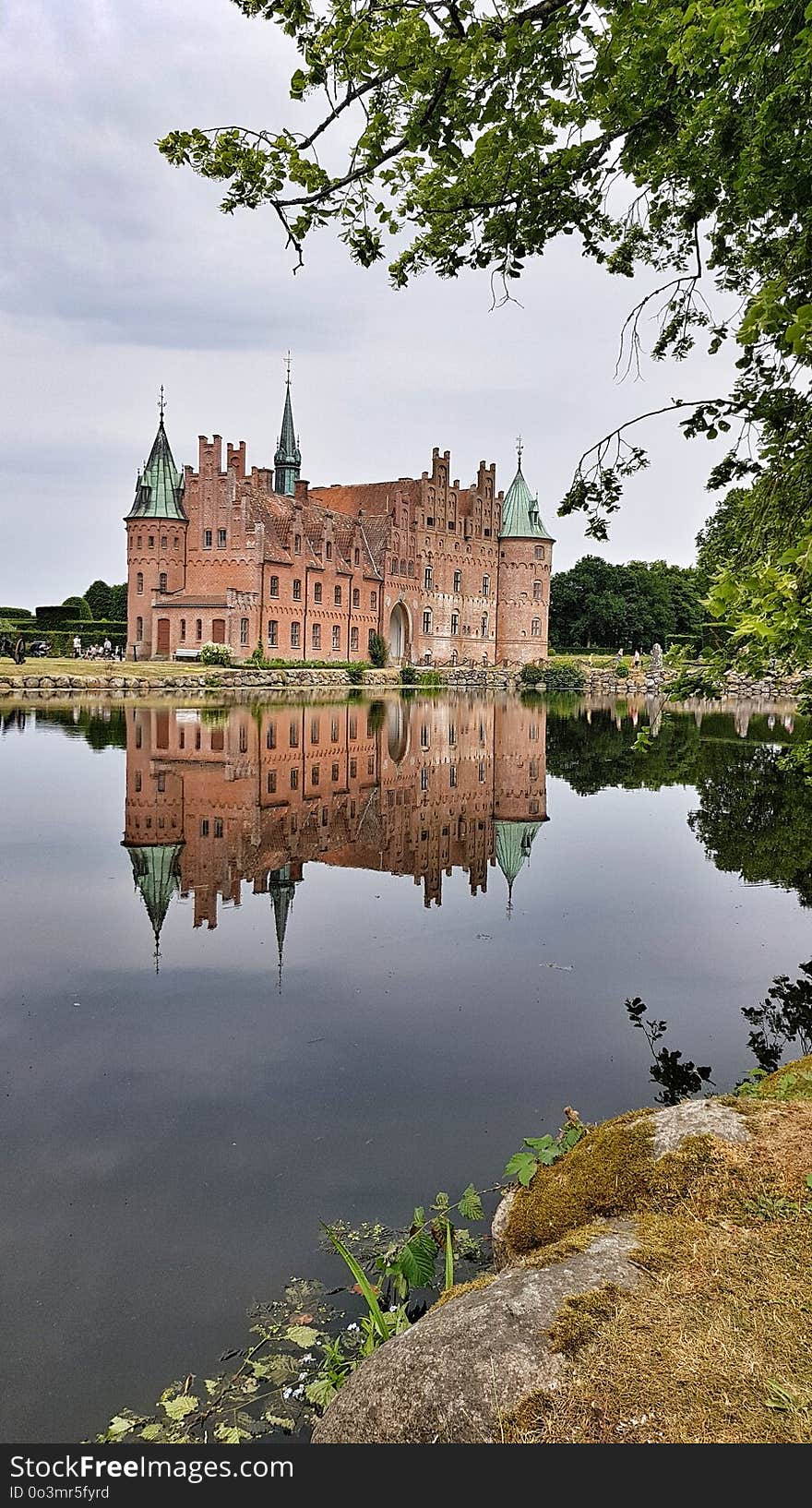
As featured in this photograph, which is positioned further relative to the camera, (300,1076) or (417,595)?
(417,595)

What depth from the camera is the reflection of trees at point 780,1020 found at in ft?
19.3

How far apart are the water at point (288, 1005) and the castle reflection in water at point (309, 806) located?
0.09 meters

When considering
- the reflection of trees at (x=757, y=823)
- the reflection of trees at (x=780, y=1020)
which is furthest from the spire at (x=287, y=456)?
the reflection of trees at (x=780, y=1020)

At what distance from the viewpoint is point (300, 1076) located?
5387 mm

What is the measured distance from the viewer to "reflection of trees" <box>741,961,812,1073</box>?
19.3 ft

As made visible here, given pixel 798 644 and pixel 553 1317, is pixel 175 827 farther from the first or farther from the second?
pixel 553 1317

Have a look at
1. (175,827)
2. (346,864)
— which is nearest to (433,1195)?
(346,864)

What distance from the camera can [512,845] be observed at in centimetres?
1235

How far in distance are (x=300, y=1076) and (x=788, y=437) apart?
15.9ft

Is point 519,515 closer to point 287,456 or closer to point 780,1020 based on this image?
point 287,456

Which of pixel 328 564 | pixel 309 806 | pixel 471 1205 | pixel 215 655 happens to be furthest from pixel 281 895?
pixel 328 564

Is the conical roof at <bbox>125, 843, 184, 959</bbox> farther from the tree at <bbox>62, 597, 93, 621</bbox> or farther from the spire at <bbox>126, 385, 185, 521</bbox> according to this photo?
the tree at <bbox>62, 597, 93, 621</bbox>

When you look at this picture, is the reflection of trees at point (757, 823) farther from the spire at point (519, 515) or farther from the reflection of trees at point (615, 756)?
the spire at point (519, 515)

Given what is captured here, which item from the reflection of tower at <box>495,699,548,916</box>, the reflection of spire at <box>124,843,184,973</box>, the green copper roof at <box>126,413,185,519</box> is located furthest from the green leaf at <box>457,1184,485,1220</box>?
the green copper roof at <box>126,413,185,519</box>
